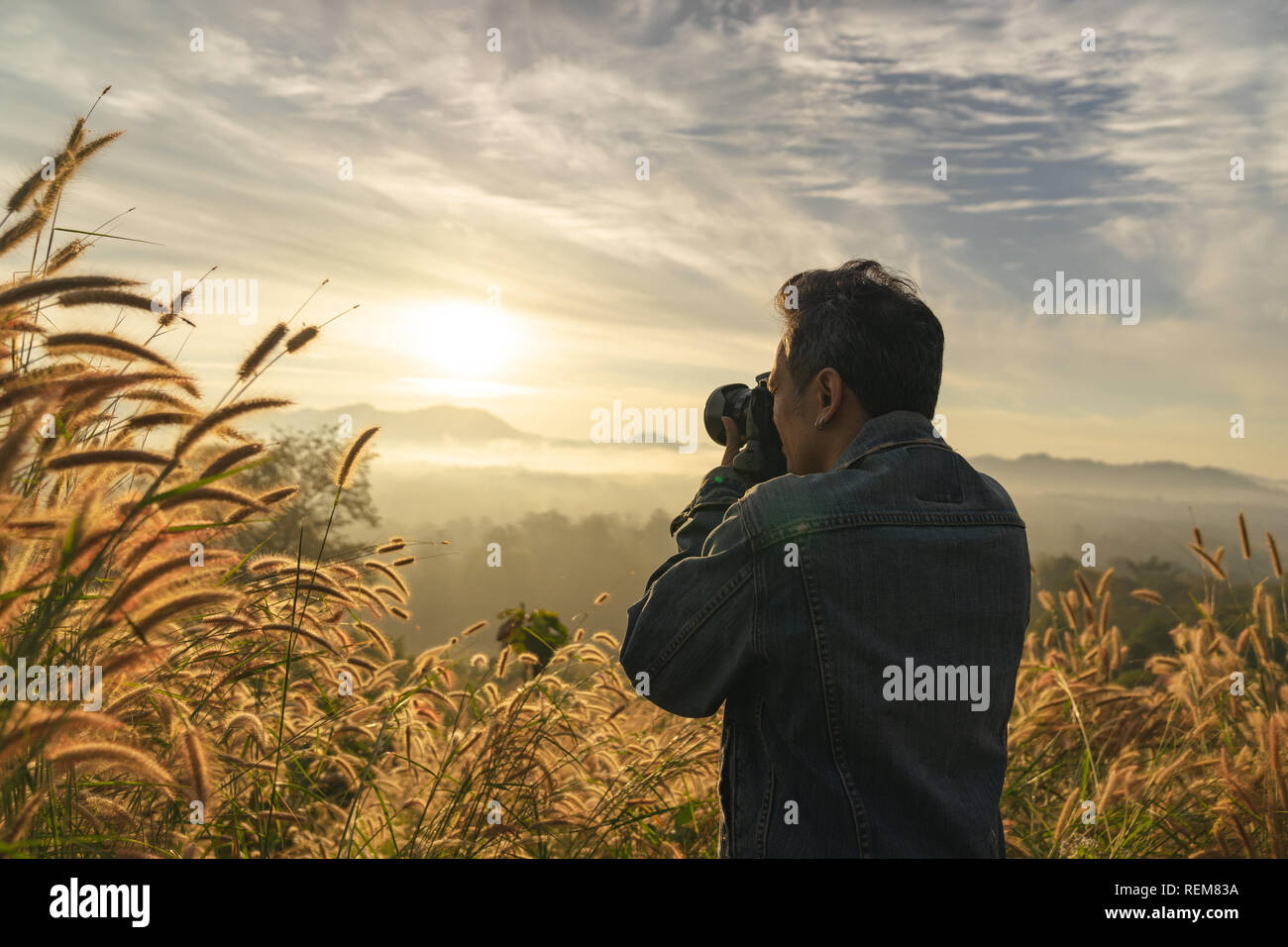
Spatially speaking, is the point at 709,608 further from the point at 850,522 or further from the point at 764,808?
the point at 764,808

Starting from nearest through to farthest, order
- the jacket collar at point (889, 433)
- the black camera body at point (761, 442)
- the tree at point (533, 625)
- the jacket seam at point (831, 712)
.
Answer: the jacket seam at point (831, 712), the jacket collar at point (889, 433), the black camera body at point (761, 442), the tree at point (533, 625)

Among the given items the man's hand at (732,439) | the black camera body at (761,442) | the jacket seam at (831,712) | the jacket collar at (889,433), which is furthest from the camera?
the man's hand at (732,439)

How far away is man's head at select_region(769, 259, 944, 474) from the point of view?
6.02 feet

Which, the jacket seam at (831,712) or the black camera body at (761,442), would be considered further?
the black camera body at (761,442)

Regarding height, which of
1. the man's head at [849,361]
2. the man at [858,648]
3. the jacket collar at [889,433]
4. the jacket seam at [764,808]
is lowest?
the jacket seam at [764,808]

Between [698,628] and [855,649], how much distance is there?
293 millimetres

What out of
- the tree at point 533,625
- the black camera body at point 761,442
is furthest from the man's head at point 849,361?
the tree at point 533,625

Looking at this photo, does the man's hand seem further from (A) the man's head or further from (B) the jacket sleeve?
(B) the jacket sleeve

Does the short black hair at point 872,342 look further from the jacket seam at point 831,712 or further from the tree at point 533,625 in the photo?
the tree at point 533,625

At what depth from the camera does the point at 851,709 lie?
156cm

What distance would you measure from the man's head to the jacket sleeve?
331mm

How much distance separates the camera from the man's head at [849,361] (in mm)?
1834

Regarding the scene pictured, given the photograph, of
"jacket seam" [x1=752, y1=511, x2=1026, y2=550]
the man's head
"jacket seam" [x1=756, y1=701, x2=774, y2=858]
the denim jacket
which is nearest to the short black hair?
the man's head

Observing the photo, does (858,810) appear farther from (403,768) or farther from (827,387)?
(403,768)
